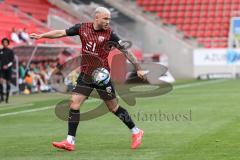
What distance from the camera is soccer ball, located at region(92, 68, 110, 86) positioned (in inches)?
361

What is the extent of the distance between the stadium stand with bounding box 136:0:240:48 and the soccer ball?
32.7 metres

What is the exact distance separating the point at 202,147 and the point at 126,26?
32440mm

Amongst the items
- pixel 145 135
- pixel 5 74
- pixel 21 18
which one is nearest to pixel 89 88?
pixel 145 135

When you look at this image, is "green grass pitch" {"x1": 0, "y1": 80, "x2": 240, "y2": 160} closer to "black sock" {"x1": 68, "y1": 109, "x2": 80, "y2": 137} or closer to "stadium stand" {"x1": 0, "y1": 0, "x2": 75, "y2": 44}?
"black sock" {"x1": 68, "y1": 109, "x2": 80, "y2": 137}

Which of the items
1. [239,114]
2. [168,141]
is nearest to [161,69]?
[239,114]

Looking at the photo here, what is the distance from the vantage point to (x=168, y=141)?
967 centimetres

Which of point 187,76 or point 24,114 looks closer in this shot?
point 24,114

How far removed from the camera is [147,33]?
41250mm

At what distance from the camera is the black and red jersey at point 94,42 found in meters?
9.17

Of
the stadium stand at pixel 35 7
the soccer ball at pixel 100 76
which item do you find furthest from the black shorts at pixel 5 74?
the stadium stand at pixel 35 7

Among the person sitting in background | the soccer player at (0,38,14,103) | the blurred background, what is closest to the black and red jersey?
the soccer player at (0,38,14,103)

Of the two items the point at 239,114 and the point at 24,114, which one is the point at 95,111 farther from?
the point at 239,114

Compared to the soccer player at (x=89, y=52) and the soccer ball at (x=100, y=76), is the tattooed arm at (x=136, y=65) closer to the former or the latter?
the soccer player at (x=89, y=52)

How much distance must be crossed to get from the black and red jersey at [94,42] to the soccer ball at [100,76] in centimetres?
8
